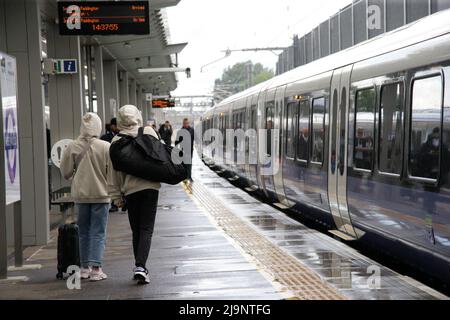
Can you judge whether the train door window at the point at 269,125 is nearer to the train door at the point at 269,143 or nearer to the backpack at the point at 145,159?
the train door at the point at 269,143

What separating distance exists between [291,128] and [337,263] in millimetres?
5600

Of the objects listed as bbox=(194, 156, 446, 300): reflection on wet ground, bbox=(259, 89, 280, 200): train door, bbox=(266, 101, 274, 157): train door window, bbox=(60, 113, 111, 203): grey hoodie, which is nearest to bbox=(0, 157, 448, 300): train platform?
bbox=(194, 156, 446, 300): reflection on wet ground

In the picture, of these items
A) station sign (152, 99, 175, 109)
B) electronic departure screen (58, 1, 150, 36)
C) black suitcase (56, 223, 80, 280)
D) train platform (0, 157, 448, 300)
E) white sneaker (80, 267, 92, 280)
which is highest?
electronic departure screen (58, 1, 150, 36)

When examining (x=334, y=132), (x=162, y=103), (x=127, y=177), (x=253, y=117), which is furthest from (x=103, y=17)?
(x=162, y=103)

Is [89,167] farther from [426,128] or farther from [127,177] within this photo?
[426,128]

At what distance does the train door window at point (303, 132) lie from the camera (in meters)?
12.0

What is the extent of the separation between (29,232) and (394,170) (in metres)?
5.09

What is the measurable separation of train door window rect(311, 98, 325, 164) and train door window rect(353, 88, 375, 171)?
5.28ft

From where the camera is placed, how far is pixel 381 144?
8281 mm

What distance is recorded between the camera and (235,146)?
69.7ft

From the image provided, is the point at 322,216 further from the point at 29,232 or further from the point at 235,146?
the point at 235,146

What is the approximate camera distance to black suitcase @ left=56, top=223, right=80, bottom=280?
7.50 metres

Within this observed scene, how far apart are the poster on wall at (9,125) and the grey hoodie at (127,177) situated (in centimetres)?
117

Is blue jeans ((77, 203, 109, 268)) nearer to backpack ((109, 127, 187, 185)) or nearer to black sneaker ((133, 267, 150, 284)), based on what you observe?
black sneaker ((133, 267, 150, 284))
